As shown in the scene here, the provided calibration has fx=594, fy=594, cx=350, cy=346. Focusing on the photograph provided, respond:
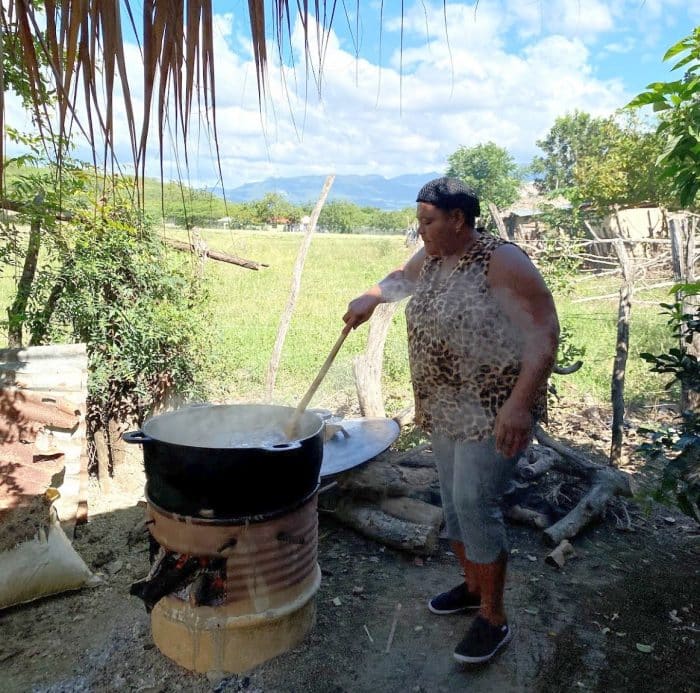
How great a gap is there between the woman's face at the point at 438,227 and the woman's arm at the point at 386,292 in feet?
1.19

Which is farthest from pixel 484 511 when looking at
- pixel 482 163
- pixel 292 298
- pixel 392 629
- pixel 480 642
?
pixel 482 163

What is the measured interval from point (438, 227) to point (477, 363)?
56 centimetres

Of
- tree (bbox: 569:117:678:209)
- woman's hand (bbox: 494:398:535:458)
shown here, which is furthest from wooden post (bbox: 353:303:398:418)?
tree (bbox: 569:117:678:209)

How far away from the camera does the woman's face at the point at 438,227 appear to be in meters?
2.33

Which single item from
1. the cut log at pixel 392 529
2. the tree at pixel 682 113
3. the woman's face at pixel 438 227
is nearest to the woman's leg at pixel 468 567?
the cut log at pixel 392 529

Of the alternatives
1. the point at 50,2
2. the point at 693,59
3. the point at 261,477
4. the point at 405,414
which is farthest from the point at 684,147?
the point at 405,414

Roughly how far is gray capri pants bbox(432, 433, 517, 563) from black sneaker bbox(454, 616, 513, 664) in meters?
0.32

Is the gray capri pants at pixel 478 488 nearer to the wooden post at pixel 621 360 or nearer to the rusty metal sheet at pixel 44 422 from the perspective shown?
the rusty metal sheet at pixel 44 422

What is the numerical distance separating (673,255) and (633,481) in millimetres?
1833

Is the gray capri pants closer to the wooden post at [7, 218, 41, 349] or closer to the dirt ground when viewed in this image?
the dirt ground

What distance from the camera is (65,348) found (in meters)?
3.94

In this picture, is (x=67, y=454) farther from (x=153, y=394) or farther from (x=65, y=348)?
(x=153, y=394)

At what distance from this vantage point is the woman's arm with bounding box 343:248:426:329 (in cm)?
275

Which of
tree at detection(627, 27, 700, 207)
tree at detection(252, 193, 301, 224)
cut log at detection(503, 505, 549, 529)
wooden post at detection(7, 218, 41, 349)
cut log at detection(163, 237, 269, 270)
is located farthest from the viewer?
cut log at detection(163, 237, 269, 270)
